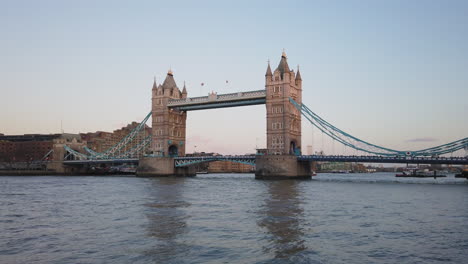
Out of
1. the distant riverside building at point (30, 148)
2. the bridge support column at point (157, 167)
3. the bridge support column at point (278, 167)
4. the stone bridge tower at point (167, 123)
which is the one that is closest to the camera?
the bridge support column at point (278, 167)

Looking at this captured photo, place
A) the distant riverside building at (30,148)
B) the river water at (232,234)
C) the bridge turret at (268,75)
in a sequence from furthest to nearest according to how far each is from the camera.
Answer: the distant riverside building at (30,148)
the bridge turret at (268,75)
the river water at (232,234)

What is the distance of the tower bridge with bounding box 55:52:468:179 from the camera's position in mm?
68188

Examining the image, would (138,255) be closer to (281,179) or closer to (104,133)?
(281,179)

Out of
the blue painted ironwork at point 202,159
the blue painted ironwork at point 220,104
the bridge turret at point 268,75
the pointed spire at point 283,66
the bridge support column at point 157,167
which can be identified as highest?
the pointed spire at point 283,66

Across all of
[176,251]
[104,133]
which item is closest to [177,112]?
[176,251]

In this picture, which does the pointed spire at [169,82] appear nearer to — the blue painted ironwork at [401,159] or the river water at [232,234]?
the blue painted ironwork at [401,159]

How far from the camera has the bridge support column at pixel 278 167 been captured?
70312 mm

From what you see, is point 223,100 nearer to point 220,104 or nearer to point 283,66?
point 220,104

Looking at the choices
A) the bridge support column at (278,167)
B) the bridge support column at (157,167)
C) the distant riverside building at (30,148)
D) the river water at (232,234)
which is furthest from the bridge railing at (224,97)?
the distant riverside building at (30,148)

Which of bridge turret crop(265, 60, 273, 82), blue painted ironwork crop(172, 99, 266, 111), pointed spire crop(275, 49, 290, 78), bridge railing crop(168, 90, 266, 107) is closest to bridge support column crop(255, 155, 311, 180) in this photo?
blue painted ironwork crop(172, 99, 266, 111)

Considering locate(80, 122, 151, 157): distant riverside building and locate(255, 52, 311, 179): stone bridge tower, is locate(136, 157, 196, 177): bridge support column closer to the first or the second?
locate(255, 52, 311, 179): stone bridge tower

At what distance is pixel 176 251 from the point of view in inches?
601

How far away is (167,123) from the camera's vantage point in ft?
304

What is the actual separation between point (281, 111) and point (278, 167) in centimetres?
1194
